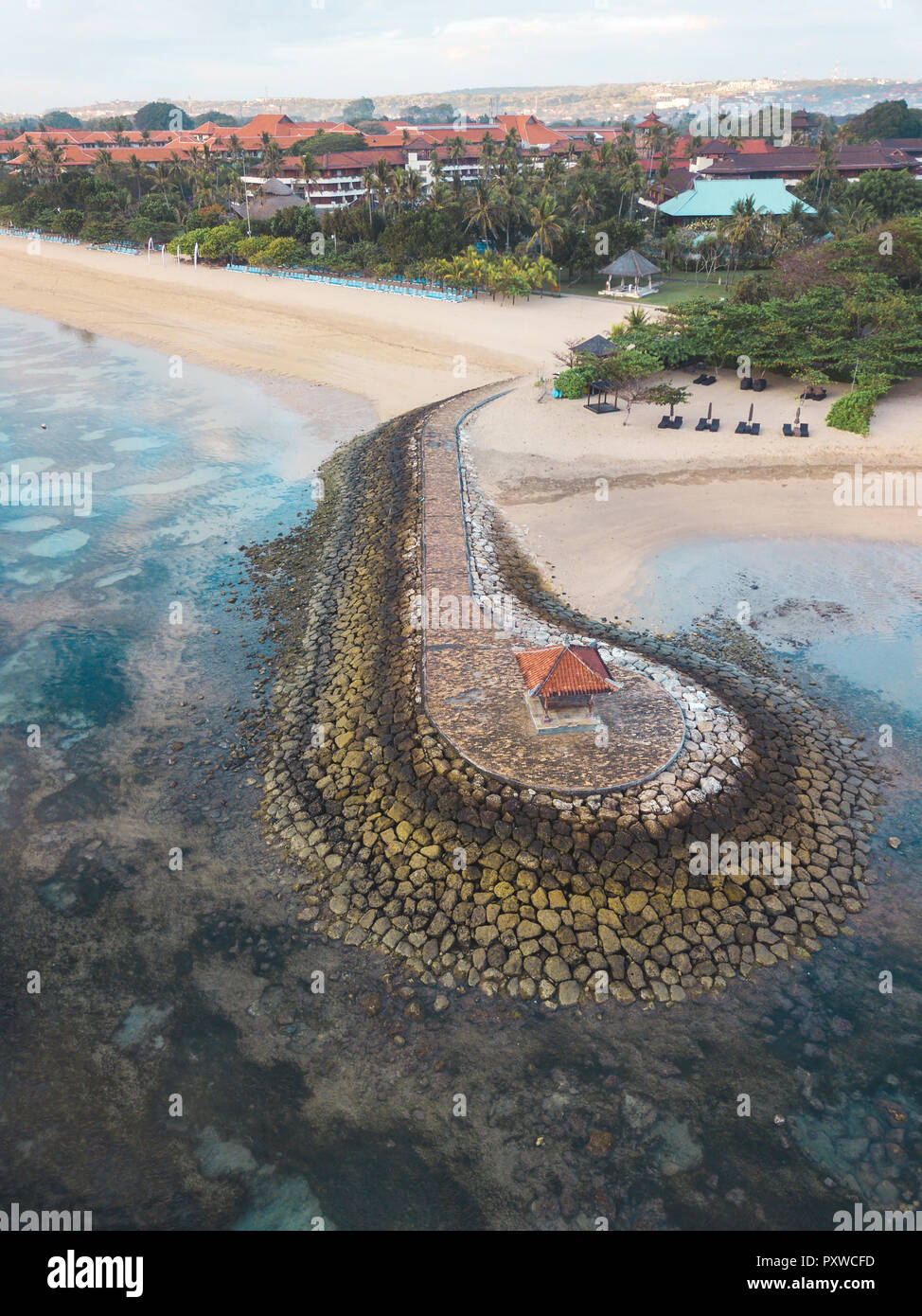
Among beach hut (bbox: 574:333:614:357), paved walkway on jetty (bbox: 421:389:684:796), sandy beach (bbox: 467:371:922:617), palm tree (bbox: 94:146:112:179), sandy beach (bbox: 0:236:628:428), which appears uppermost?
palm tree (bbox: 94:146:112:179)

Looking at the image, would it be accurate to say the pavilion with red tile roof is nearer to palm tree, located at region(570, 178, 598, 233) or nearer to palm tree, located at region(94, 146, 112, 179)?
palm tree, located at region(570, 178, 598, 233)

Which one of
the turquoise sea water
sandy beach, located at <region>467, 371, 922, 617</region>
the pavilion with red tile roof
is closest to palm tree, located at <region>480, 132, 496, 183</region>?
sandy beach, located at <region>467, 371, 922, 617</region>

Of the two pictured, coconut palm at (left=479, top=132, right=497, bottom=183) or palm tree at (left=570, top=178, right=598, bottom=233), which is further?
coconut palm at (left=479, top=132, right=497, bottom=183)

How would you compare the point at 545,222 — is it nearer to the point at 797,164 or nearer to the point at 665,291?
the point at 665,291

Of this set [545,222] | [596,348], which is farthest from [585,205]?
[596,348]

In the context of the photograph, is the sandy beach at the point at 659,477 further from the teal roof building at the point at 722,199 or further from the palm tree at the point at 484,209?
the teal roof building at the point at 722,199

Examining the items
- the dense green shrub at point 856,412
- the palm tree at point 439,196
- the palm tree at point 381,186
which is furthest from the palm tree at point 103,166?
the dense green shrub at point 856,412
